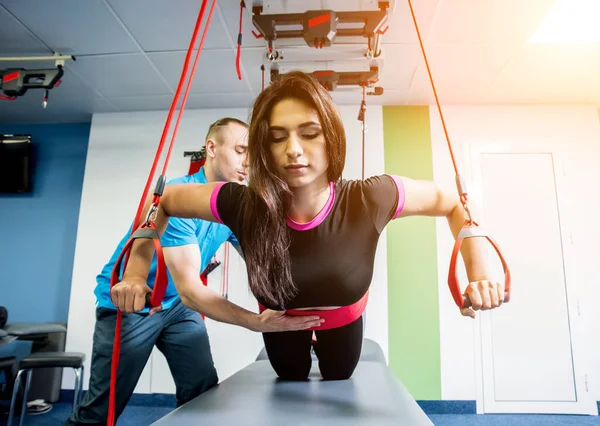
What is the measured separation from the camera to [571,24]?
2.43 m

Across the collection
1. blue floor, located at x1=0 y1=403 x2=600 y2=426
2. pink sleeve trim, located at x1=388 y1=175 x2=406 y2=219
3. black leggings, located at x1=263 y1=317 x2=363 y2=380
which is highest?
pink sleeve trim, located at x1=388 y1=175 x2=406 y2=219

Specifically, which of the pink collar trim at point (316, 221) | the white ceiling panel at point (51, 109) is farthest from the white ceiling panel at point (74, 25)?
the pink collar trim at point (316, 221)

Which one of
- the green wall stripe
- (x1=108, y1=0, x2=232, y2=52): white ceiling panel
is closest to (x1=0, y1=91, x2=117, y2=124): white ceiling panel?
(x1=108, y1=0, x2=232, y2=52): white ceiling panel

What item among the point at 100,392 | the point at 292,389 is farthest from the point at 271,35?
the point at 100,392

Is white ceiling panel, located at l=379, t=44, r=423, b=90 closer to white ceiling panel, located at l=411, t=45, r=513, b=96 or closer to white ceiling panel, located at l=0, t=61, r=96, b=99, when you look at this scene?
white ceiling panel, located at l=411, t=45, r=513, b=96

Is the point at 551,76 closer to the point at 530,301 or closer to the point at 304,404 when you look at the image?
the point at 530,301

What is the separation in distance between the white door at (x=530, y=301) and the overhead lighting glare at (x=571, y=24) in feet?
3.21

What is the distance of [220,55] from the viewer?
8.91ft

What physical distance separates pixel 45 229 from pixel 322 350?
3357 millimetres

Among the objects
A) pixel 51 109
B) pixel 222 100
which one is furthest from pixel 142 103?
pixel 51 109

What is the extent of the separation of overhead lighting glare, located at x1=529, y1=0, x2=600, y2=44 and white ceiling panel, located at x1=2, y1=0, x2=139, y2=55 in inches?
104

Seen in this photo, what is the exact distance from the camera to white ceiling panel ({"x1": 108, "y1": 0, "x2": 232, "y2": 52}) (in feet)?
7.32

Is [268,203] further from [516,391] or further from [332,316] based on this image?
[516,391]

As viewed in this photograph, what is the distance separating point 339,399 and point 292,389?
0.18 m
